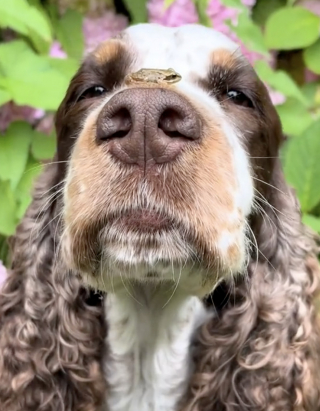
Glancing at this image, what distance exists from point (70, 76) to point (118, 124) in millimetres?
764

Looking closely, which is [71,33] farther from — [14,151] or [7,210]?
[7,210]

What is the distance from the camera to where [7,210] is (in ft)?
6.47

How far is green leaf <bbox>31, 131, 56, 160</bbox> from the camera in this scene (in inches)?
79.5

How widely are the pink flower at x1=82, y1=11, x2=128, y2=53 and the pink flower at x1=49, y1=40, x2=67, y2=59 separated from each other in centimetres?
8

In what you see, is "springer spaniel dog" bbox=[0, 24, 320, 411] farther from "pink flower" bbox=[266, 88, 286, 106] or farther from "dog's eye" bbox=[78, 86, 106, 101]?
"pink flower" bbox=[266, 88, 286, 106]

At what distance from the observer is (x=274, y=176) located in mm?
1677

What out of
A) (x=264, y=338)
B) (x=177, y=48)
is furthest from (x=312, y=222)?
(x=177, y=48)

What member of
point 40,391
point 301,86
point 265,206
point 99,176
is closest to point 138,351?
point 40,391

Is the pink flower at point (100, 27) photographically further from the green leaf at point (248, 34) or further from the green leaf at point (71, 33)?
the green leaf at point (248, 34)

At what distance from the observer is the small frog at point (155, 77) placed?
4.15ft

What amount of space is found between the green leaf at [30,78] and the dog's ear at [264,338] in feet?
1.86

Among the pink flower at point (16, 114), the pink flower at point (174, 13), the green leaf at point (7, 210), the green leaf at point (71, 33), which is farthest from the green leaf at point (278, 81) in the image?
the green leaf at point (7, 210)

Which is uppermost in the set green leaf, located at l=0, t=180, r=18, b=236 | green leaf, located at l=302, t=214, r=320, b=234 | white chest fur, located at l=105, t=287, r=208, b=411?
green leaf, located at l=0, t=180, r=18, b=236

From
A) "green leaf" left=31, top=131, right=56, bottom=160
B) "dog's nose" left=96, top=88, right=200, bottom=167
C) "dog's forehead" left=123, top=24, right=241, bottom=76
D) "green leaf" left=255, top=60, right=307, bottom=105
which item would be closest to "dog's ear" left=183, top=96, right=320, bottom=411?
"dog's forehead" left=123, top=24, right=241, bottom=76
